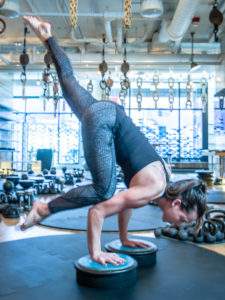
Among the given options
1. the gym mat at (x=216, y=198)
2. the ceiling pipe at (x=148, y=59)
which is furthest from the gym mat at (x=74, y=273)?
the ceiling pipe at (x=148, y=59)

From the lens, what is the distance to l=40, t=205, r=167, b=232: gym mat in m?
2.97

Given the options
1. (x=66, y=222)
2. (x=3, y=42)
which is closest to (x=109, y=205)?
(x=66, y=222)

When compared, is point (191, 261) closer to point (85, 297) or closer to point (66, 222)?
point (85, 297)

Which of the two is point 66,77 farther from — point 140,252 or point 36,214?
point 140,252

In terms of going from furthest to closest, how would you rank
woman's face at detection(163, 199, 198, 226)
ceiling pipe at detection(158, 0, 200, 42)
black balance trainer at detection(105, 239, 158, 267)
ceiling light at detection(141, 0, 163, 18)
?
ceiling light at detection(141, 0, 163, 18) < ceiling pipe at detection(158, 0, 200, 42) < black balance trainer at detection(105, 239, 158, 267) < woman's face at detection(163, 199, 198, 226)

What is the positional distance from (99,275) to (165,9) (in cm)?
640

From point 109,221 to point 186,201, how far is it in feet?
5.92

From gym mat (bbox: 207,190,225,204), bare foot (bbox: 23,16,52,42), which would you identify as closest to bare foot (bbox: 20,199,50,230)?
bare foot (bbox: 23,16,52,42)

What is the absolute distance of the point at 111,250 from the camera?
2.00 m

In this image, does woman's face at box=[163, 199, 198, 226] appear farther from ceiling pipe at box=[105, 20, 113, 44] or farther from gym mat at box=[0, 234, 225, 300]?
ceiling pipe at box=[105, 20, 113, 44]

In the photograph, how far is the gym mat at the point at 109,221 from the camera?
2.97 meters

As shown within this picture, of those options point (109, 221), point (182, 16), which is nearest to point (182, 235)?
point (109, 221)

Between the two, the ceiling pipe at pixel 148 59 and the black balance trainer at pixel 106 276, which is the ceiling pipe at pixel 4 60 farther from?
the black balance trainer at pixel 106 276

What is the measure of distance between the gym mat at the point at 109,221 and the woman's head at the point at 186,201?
136cm
